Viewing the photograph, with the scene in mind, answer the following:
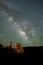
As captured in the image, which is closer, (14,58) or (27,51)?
(14,58)

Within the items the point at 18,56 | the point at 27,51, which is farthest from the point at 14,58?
the point at 27,51

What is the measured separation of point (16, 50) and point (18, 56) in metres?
0.41

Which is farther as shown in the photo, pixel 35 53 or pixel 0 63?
pixel 35 53

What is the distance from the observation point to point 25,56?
969 centimetres

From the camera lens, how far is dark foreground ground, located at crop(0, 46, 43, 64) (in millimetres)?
9370

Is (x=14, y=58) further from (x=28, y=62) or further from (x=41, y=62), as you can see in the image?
(x=41, y=62)

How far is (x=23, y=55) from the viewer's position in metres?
9.62

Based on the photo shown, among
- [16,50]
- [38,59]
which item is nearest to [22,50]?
[16,50]

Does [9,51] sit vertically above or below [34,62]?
above

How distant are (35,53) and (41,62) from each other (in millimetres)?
626

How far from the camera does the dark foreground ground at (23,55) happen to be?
9370 millimetres

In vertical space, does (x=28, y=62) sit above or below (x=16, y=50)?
below

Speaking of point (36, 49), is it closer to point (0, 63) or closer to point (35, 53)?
point (35, 53)

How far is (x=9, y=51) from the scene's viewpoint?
31.8ft
